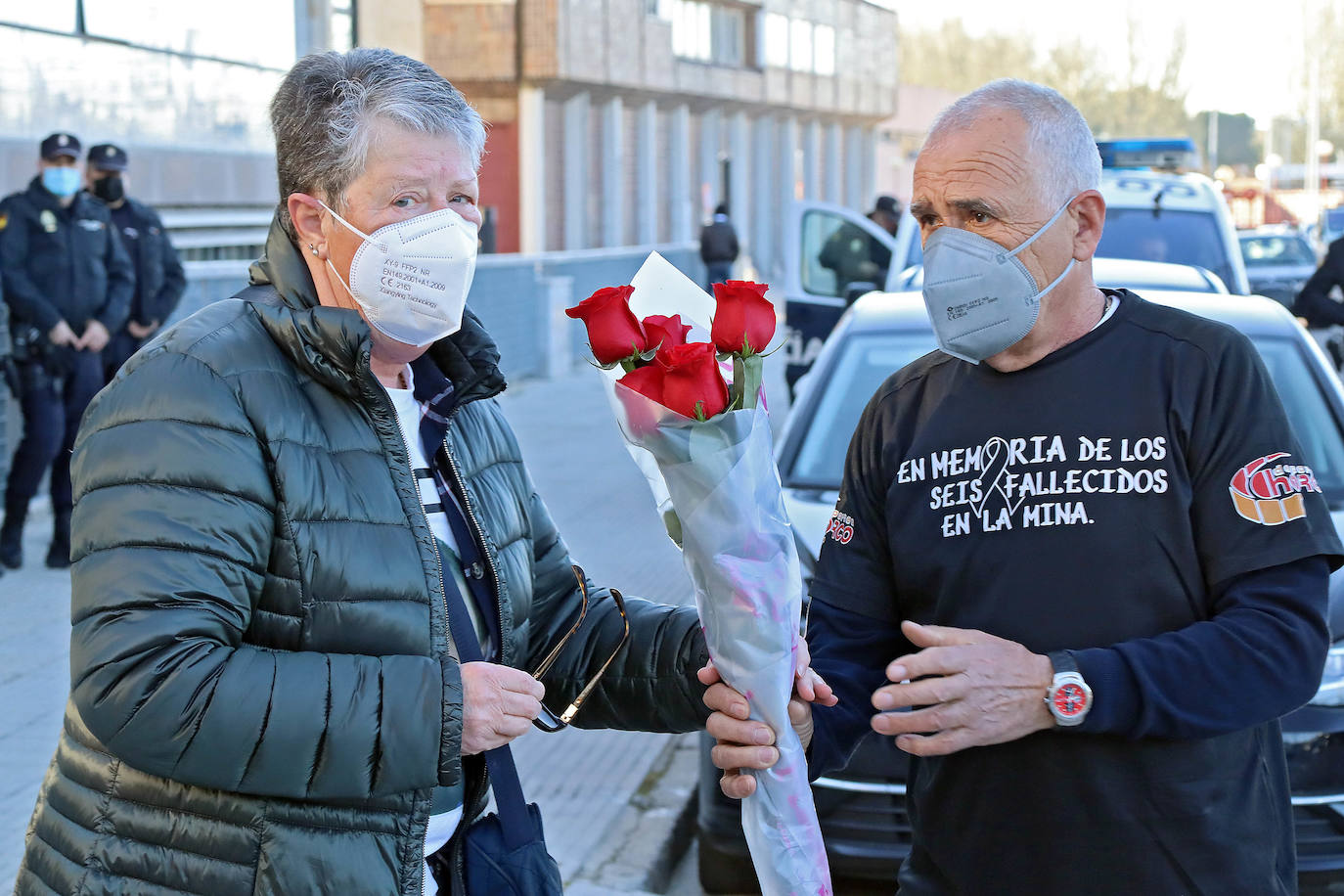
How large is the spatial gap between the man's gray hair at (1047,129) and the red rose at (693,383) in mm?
741

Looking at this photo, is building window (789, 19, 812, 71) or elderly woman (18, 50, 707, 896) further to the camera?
building window (789, 19, 812, 71)

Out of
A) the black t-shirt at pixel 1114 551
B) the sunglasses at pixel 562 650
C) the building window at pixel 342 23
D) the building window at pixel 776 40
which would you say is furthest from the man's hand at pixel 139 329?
the building window at pixel 776 40

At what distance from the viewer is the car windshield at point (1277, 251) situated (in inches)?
903

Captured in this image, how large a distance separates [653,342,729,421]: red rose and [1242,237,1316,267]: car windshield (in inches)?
883

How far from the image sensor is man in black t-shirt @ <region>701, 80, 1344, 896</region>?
216cm

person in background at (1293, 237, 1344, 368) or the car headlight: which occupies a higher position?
person in background at (1293, 237, 1344, 368)

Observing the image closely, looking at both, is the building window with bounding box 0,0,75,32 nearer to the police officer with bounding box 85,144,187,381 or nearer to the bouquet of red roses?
the police officer with bounding box 85,144,187,381

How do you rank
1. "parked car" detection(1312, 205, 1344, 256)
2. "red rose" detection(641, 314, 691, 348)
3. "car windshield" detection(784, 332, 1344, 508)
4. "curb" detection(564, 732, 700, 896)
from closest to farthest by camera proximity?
"red rose" detection(641, 314, 691, 348), "curb" detection(564, 732, 700, 896), "car windshield" detection(784, 332, 1344, 508), "parked car" detection(1312, 205, 1344, 256)

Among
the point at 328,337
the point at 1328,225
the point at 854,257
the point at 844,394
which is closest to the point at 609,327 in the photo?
the point at 328,337

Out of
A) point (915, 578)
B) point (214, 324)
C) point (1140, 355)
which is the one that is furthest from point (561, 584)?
point (1140, 355)

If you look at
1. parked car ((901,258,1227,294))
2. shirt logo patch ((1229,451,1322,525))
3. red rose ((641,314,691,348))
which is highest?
red rose ((641,314,691,348))

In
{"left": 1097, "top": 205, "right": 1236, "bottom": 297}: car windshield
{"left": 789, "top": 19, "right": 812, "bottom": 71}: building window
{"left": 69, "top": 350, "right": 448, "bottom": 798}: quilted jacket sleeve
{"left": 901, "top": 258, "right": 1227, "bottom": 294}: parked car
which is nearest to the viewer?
{"left": 69, "top": 350, "right": 448, "bottom": 798}: quilted jacket sleeve

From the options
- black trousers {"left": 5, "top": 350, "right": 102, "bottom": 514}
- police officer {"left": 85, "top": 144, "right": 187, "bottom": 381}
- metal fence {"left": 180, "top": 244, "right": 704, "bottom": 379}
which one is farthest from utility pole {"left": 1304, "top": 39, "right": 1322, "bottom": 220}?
black trousers {"left": 5, "top": 350, "right": 102, "bottom": 514}

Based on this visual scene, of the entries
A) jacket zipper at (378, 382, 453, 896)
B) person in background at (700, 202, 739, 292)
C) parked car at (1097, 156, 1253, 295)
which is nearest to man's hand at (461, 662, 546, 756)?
jacket zipper at (378, 382, 453, 896)
